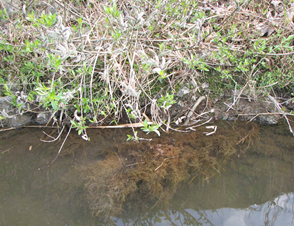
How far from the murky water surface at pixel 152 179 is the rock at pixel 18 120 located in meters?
0.18

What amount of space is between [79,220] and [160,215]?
0.58 meters

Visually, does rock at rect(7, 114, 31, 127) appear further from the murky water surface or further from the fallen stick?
the fallen stick

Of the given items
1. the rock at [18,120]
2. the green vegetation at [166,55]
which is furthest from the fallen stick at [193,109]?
the rock at [18,120]

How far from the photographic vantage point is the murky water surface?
1.52 metres

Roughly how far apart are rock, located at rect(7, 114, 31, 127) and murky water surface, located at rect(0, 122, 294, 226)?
179 mm

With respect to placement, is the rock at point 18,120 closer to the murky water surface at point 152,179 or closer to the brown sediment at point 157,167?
the murky water surface at point 152,179

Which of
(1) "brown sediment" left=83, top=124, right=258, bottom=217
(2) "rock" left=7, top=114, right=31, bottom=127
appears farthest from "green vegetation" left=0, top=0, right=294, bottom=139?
(1) "brown sediment" left=83, top=124, right=258, bottom=217

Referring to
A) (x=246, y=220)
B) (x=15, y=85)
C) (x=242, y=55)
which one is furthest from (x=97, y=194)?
(x=242, y=55)

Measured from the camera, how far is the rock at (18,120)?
8.77 ft

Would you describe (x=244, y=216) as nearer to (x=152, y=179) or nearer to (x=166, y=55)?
(x=152, y=179)

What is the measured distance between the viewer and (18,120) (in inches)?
106

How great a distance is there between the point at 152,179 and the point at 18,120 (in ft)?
6.46

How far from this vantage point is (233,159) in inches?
80.0

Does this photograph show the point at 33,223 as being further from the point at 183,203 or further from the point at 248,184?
the point at 248,184
